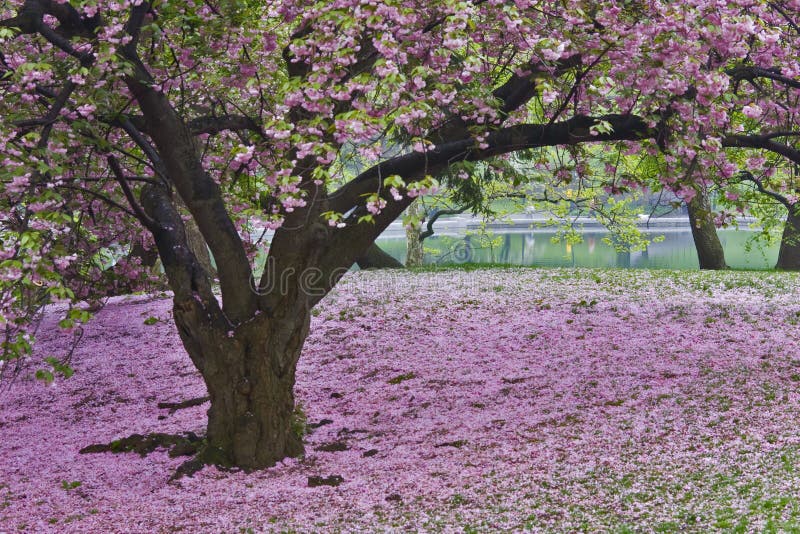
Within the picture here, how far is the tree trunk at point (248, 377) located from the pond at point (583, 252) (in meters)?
31.1

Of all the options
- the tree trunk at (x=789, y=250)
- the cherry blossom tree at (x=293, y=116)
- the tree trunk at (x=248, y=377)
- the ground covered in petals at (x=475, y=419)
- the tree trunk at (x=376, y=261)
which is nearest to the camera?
the cherry blossom tree at (x=293, y=116)

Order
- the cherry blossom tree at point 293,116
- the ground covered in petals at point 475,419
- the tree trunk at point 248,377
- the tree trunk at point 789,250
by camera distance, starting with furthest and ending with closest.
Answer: the tree trunk at point 789,250, the tree trunk at point 248,377, the ground covered in petals at point 475,419, the cherry blossom tree at point 293,116

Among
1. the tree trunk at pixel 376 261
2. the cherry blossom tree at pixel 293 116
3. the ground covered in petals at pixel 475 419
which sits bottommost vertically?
the ground covered in petals at pixel 475 419

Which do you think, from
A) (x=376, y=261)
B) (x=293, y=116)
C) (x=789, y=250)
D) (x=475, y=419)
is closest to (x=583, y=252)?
(x=789, y=250)

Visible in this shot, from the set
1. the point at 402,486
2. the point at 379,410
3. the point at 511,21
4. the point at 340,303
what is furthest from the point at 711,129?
the point at 340,303

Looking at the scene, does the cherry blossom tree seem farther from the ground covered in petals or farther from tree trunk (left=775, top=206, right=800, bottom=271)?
tree trunk (left=775, top=206, right=800, bottom=271)

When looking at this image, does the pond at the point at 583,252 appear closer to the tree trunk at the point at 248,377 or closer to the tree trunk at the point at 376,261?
the tree trunk at the point at 376,261

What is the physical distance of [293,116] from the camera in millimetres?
7844

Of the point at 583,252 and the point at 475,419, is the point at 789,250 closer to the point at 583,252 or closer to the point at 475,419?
the point at 475,419

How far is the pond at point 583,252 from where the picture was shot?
47.8 metres

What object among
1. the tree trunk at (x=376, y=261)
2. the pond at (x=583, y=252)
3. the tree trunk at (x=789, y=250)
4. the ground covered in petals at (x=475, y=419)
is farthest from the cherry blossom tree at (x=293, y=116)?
the pond at (x=583, y=252)

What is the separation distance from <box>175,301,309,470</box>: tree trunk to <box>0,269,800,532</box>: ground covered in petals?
0.92 ft

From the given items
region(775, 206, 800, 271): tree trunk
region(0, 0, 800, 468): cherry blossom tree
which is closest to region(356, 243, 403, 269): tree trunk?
region(775, 206, 800, 271): tree trunk

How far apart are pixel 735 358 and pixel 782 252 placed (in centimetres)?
1526
